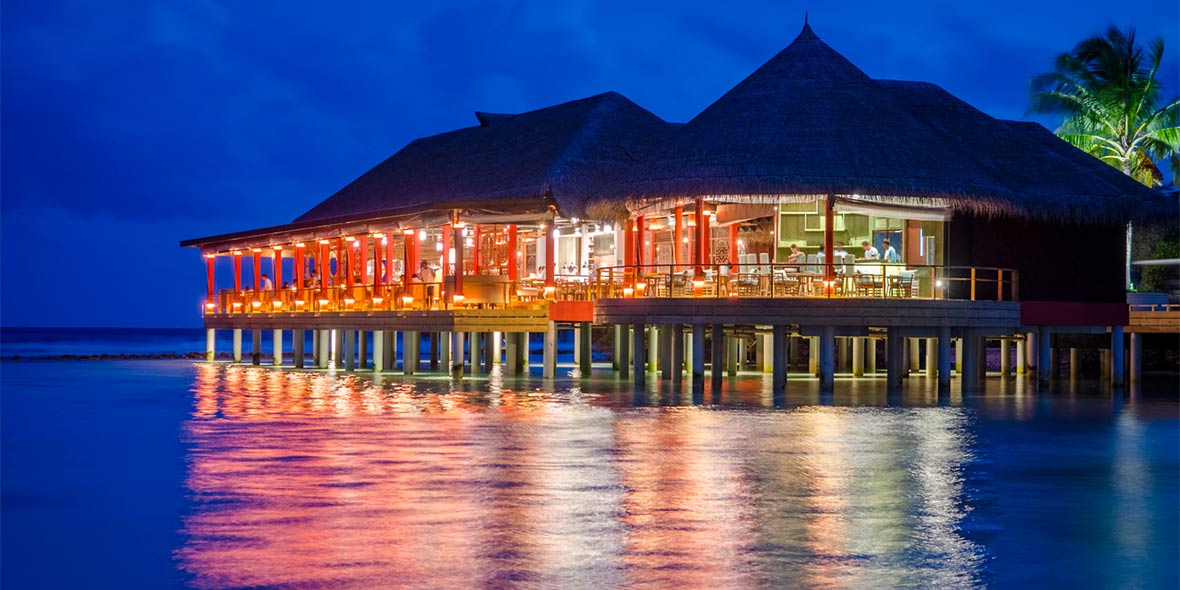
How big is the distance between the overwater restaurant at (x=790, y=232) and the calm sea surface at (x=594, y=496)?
2.79 metres

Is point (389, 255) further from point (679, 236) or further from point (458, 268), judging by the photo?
point (679, 236)

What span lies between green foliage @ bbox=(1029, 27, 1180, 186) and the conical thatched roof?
474 inches

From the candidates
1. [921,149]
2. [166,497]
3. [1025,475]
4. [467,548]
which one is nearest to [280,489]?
[166,497]

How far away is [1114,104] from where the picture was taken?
40125 mm

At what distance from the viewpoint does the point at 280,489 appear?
41.2 feet

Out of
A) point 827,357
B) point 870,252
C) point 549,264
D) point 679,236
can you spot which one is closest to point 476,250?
point 549,264

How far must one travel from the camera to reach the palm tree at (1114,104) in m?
39.8

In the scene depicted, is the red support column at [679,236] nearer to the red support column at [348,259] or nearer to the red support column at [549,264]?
the red support column at [549,264]

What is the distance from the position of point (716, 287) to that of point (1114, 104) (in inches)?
807

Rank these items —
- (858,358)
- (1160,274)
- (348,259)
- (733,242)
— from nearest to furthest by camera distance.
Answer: (858,358) → (733,242) → (348,259) → (1160,274)

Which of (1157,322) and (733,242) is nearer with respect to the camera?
(1157,322)

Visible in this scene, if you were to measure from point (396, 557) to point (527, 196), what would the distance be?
22.9 meters

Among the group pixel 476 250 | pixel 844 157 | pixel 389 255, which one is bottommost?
pixel 389 255

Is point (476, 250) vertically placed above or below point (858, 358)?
above
